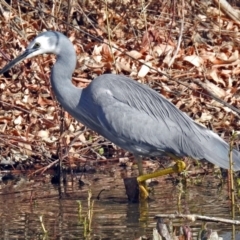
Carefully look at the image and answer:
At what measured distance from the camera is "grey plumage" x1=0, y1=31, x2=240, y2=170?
7.70m

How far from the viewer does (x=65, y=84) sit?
783cm

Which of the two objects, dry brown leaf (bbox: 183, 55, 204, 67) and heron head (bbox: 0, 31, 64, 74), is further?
dry brown leaf (bbox: 183, 55, 204, 67)

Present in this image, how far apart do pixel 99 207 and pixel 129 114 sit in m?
1.00

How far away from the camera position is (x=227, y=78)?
11086mm

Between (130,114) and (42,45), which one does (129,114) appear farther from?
(42,45)

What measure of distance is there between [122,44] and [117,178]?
11.9 feet

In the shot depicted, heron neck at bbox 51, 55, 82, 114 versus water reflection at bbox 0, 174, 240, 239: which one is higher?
heron neck at bbox 51, 55, 82, 114

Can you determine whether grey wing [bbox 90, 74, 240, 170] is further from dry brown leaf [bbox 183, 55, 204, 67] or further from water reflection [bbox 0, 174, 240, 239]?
dry brown leaf [bbox 183, 55, 204, 67]

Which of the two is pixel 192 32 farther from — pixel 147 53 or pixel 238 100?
pixel 238 100

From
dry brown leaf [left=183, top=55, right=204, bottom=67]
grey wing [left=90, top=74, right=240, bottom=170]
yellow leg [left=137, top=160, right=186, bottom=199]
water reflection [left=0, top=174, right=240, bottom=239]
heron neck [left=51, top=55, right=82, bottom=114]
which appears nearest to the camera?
water reflection [left=0, top=174, right=240, bottom=239]

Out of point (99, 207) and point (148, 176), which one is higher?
point (148, 176)

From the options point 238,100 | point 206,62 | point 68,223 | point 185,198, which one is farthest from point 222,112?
point 68,223

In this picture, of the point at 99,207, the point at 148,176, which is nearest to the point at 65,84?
the point at 148,176

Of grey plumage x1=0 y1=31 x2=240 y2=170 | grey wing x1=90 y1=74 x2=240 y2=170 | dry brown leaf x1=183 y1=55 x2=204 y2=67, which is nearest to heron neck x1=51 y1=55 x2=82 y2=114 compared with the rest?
grey plumage x1=0 y1=31 x2=240 y2=170
